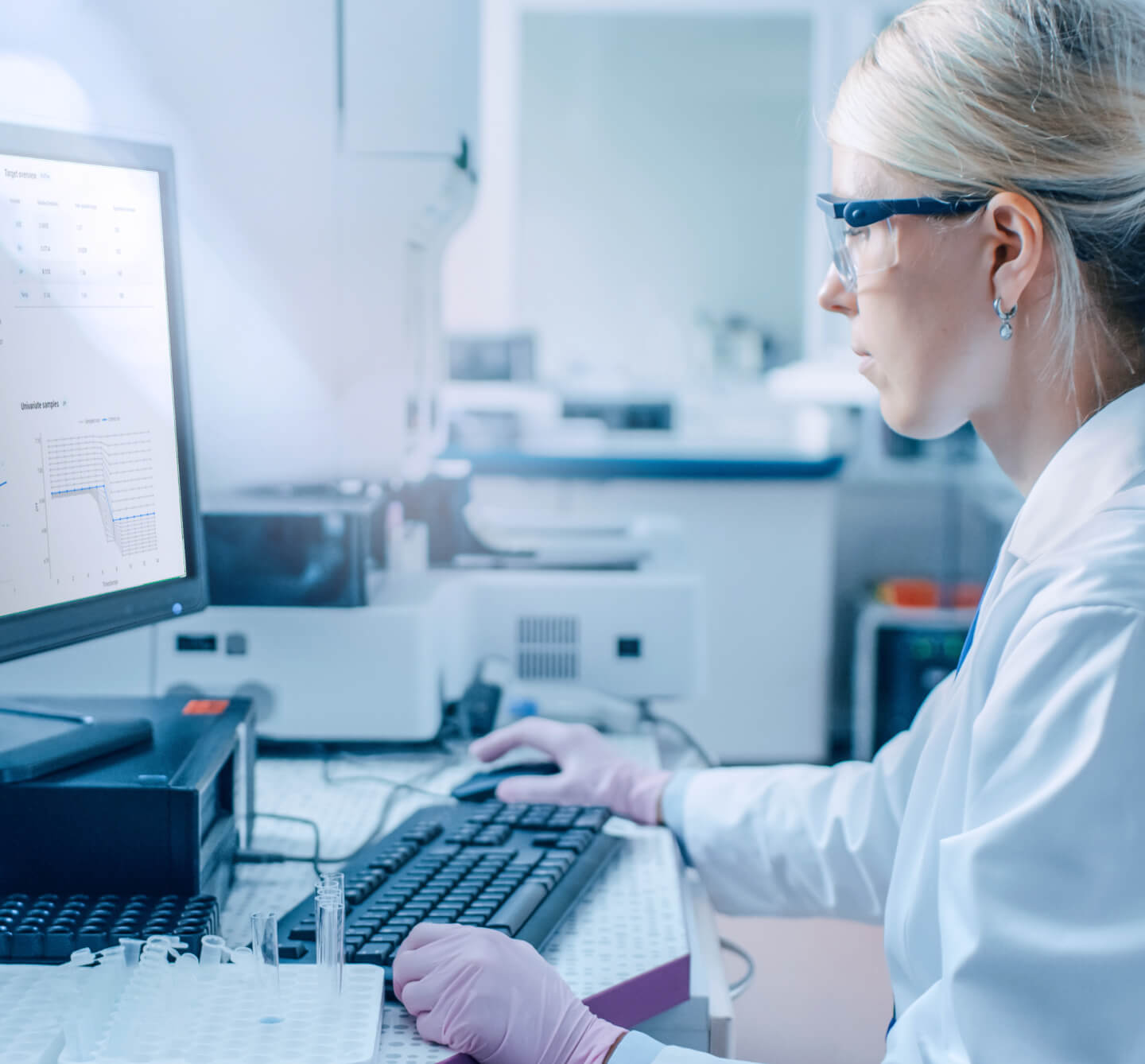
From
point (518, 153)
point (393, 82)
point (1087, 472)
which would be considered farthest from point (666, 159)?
point (1087, 472)

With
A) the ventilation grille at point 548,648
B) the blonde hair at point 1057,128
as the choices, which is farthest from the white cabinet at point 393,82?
the blonde hair at point 1057,128

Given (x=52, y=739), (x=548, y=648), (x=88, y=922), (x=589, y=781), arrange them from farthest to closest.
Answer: (x=548, y=648), (x=589, y=781), (x=52, y=739), (x=88, y=922)

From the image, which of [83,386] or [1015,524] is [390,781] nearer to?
[83,386]

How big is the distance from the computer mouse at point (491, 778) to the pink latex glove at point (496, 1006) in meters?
0.35

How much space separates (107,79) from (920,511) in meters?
2.68

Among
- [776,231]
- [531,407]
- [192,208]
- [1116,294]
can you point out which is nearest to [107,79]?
[192,208]

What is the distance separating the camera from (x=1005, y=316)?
77 cm

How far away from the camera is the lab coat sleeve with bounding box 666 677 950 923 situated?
983 millimetres

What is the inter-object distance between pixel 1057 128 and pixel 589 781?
2.08 feet

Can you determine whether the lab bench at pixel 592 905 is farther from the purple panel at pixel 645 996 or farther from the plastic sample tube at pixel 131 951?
the plastic sample tube at pixel 131 951

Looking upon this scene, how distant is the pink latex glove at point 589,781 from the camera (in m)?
1.05

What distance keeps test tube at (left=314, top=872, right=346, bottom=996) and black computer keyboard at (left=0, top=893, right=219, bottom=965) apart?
73 mm

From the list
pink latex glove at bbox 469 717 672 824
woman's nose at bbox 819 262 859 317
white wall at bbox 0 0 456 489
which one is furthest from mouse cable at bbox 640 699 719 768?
woman's nose at bbox 819 262 859 317

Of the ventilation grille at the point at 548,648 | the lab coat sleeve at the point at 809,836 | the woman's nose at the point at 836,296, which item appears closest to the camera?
the woman's nose at the point at 836,296
